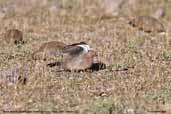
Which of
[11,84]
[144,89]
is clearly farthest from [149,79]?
[11,84]

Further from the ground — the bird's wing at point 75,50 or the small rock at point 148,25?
the small rock at point 148,25

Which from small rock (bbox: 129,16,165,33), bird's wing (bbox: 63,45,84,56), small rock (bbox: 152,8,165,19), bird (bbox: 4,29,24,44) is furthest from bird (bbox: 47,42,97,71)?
small rock (bbox: 152,8,165,19)

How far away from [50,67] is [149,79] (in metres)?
1.80

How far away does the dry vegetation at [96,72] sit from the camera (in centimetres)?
809

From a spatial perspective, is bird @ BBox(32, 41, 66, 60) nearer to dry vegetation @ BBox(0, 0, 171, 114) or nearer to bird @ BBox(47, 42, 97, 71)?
dry vegetation @ BBox(0, 0, 171, 114)

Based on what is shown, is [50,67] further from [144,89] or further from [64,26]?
[64,26]

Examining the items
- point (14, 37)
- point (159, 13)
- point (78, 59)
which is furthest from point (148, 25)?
point (78, 59)

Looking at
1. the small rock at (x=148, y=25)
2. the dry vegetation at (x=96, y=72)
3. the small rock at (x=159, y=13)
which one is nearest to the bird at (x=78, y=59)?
the dry vegetation at (x=96, y=72)

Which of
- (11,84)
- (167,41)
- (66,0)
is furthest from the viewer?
(66,0)

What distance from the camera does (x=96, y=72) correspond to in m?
10.2

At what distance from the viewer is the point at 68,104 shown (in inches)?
319

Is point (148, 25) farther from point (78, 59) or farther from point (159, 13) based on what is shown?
point (78, 59)

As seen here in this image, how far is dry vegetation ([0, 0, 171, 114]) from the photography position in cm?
809

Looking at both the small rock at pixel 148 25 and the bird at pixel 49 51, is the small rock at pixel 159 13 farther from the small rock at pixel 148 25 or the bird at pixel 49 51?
the bird at pixel 49 51
